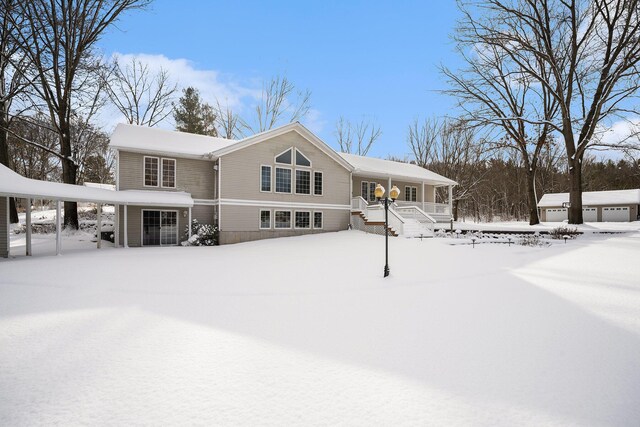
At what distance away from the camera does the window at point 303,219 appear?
20.6 m

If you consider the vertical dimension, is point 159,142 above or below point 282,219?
above

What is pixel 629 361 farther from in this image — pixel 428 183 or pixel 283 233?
pixel 428 183

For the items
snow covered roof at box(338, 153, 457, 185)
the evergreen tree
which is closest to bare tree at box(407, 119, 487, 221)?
snow covered roof at box(338, 153, 457, 185)

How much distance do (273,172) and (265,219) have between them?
114 inches

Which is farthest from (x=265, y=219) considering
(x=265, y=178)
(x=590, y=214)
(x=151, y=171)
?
(x=590, y=214)

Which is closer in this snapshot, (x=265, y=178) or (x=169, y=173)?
(x=169, y=173)

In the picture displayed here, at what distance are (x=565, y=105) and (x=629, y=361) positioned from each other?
23.6 metres

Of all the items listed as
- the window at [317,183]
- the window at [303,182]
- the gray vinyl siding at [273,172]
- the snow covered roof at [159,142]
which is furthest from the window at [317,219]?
the snow covered roof at [159,142]

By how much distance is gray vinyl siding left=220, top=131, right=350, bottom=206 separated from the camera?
18122 millimetres

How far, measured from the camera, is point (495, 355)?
3.92 metres

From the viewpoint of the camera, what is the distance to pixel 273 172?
19578 millimetres

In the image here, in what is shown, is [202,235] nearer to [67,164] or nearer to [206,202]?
[206,202]

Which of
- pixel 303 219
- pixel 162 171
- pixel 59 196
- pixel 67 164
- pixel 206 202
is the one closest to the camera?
pixel 59 196

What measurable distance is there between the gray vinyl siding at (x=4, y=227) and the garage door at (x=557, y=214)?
5143 cm
